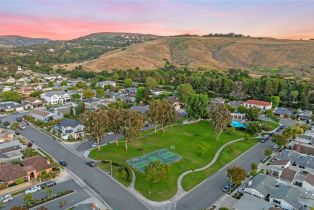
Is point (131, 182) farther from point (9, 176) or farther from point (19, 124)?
point (19, 124)

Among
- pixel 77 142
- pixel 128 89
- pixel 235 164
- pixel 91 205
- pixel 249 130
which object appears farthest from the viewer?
pixel 128 89

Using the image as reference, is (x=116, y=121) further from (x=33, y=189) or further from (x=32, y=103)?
(x=32, y=103)

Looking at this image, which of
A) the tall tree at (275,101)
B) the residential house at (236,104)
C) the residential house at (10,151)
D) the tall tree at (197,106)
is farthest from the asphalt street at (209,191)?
the tall tree at (275,101)

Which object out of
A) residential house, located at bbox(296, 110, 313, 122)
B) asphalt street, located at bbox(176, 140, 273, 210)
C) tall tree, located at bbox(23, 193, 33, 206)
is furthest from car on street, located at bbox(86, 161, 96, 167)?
residential house, located at bbox(296, 110, 313, 122)

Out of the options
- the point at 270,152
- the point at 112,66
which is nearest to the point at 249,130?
the point at 270,152

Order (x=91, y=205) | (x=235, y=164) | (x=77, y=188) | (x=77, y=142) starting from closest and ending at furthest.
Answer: (x=91, y=205)
(x=77, y=188)
(x=235, y=164)
(x=77, y=142)

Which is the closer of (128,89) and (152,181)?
(152,181)

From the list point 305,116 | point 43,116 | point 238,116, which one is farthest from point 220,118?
point 43,116

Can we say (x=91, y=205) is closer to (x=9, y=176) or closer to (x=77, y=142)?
(x=9, y=176)
